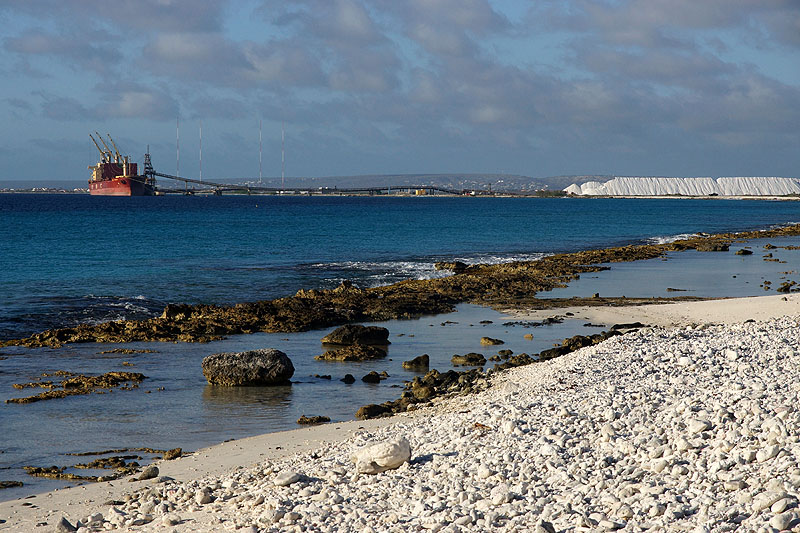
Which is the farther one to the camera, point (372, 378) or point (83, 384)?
point (372, 378)

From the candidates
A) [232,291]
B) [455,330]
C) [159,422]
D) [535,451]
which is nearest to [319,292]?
[232,291]

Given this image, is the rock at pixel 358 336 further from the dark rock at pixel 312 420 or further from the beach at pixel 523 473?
the beach at pixel 523 473

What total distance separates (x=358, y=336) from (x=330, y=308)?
5.75 meters

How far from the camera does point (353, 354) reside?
1716 centimetres

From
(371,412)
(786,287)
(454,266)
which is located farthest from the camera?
(454,266)

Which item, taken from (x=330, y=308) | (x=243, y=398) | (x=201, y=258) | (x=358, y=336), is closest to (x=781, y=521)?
(x=243, y=398)

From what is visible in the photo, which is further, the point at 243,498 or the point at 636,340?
the point at 636,340

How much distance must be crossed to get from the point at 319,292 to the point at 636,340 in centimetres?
1331

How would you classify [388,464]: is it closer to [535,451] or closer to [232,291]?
[535,451]

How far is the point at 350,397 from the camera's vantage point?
13.7 metres

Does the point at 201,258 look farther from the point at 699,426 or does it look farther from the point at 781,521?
the point at 781,521

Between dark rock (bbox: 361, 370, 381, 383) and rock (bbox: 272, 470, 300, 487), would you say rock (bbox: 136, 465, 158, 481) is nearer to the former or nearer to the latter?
rock (bbox: 272, 470, 300, 487)

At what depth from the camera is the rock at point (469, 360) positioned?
16047mm

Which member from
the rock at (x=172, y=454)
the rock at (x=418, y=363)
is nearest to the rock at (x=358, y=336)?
the rock at (x=418, y=363)
